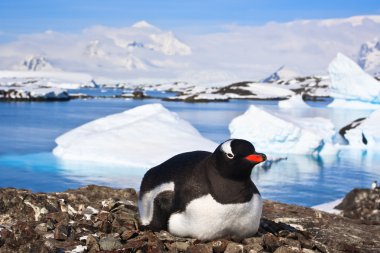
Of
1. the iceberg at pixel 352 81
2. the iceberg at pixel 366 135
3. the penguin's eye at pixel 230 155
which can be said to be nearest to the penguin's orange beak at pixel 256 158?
the penguin's eye at pixel 230 155

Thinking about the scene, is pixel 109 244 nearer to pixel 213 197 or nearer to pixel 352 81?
pixel 213 197

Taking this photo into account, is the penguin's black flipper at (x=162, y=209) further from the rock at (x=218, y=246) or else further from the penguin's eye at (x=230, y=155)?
the penguin's eye at (x=230, y=155)

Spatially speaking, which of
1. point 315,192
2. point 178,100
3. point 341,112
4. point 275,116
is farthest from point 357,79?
point 178,100

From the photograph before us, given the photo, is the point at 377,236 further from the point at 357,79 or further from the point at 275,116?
the point at 357,79

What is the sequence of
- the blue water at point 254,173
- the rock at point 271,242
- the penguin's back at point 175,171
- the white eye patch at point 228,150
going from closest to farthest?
the white eye patch at point 228,150 → the rock at point 271,242 → the penguin's back at point 175,171 → the blue water at point 254,173

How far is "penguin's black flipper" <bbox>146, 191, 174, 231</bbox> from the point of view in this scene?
423cm

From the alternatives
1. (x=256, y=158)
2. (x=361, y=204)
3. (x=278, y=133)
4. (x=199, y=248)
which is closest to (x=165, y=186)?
(x=199, y=248)

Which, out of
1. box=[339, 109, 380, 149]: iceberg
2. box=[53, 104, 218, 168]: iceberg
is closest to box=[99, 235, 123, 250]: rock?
box=[53, 104, 218, 168]: iceberg

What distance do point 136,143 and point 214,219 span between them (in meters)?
19.0

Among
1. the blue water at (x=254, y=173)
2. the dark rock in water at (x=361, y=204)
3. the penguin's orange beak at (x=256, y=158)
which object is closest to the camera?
the penguin's orange beak at (x=256, y=158)

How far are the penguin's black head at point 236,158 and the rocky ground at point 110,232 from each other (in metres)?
0.54

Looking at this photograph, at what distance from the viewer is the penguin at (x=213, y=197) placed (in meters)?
3.91

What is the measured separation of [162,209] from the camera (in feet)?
14.0

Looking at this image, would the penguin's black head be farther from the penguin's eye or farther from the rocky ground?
the rocky ground
